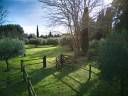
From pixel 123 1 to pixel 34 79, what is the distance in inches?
364

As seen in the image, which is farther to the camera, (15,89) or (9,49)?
(9,49)

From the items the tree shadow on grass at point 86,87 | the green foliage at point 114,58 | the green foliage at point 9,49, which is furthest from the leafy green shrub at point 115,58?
the green foliage at point 9,49

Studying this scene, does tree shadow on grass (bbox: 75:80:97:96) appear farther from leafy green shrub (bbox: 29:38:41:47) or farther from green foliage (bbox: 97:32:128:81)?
leafy green shrub (bbox: 29:38:41:47)

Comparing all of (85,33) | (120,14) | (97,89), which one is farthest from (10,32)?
(97,89)

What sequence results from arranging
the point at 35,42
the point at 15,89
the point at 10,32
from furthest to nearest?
the point at 35,42
the point at 10,32
the point at 15,89

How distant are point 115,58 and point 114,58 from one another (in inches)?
1.8

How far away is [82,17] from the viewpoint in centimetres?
2666

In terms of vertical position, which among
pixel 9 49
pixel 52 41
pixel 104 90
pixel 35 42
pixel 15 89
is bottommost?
pixel 15 89

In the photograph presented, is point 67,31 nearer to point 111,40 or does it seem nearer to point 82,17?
point 82,17

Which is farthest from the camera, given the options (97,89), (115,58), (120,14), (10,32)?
(10,32)

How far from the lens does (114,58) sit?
8.70m

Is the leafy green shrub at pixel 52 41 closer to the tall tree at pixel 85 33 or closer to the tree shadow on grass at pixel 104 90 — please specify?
the tall tree at pixel 85 33

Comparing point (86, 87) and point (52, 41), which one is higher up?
point (52, 41)

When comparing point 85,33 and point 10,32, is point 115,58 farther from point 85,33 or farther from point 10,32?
point 10,32
